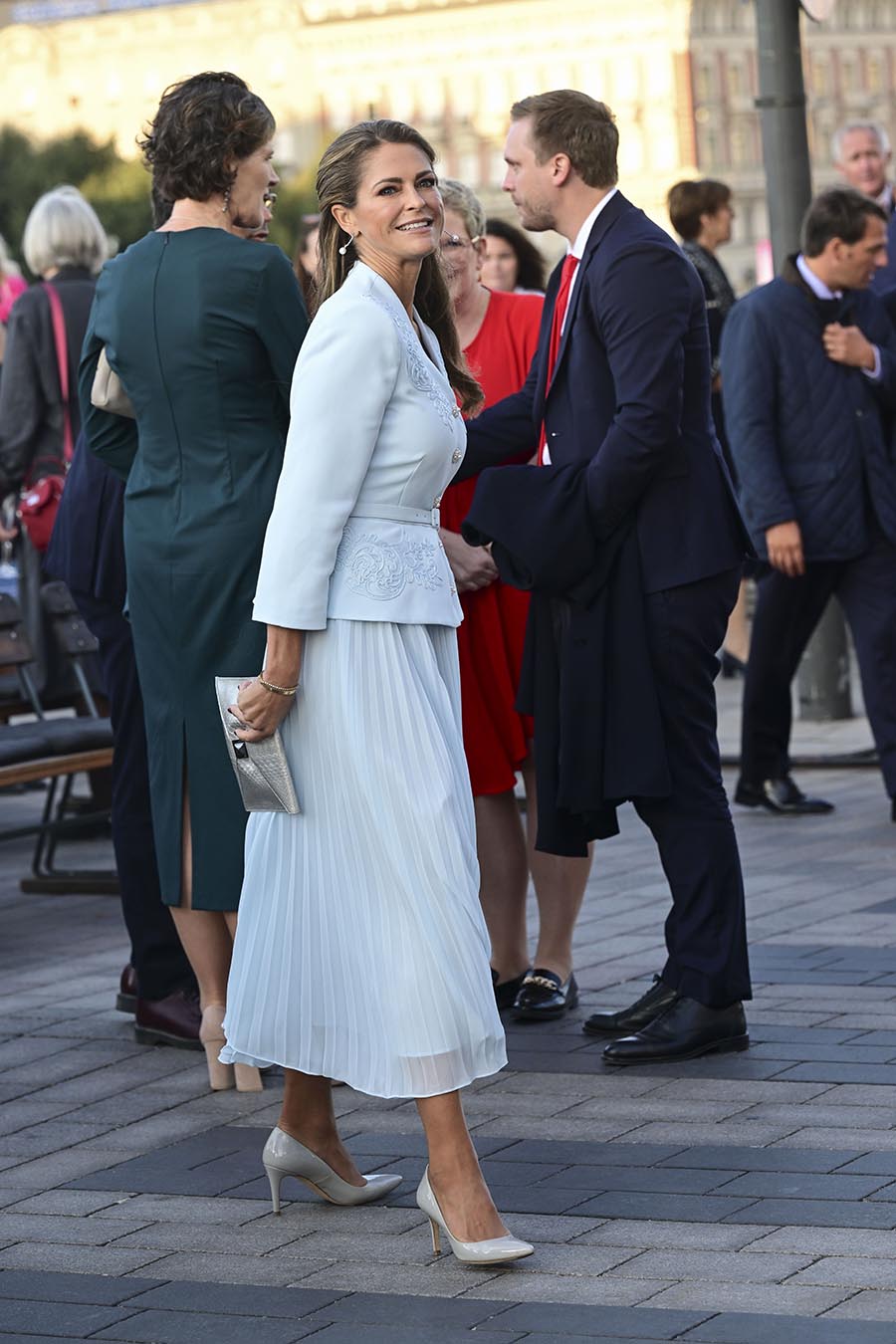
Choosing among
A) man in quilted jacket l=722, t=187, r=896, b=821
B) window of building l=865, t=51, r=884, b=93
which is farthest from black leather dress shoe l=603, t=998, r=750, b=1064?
window of building l=865, t=51, r=884, b=93

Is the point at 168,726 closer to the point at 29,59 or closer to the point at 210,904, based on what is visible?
the point at 210,904

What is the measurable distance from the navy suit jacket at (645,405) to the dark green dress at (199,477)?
0.64 meters

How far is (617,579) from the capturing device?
5.54 meters

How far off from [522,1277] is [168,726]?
1813 mm

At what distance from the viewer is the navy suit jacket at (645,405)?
17.7ft

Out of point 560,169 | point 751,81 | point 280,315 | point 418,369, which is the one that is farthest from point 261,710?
point 751,81

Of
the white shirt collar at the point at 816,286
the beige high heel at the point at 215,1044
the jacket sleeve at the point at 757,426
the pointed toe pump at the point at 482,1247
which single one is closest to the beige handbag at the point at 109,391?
the beige high heel at the point at 215,1044

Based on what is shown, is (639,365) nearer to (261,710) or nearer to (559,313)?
(559,313)

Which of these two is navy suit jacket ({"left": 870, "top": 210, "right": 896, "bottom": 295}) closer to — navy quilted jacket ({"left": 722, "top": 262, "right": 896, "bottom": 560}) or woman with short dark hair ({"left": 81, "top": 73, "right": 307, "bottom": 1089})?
navy quilted jacket ({"left": 722, "top": 262, "right": 896, "bottom": 560})

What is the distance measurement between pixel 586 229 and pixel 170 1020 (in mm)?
2048

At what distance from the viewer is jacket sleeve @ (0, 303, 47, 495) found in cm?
897

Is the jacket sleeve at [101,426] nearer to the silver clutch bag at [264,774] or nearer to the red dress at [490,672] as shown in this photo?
the red dress at [490,672]

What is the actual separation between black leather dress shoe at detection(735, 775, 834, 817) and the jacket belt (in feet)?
16.1

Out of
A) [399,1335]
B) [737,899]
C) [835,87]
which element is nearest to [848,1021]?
[737,899]
